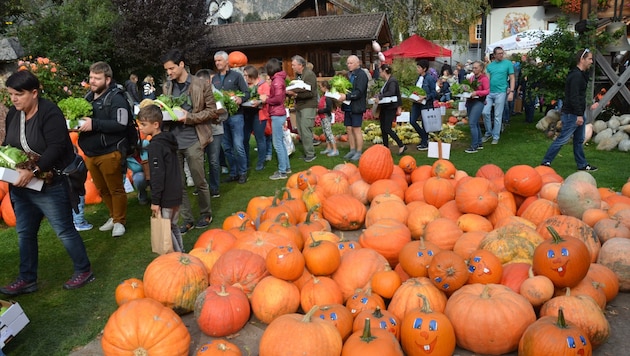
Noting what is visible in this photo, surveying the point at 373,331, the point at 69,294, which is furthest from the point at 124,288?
the point at 373,331

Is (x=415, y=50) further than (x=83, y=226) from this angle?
Yes

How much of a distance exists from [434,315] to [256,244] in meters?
1.71

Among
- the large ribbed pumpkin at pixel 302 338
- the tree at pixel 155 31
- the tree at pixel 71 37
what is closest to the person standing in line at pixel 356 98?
the large ribbed pumpkin at pixel 302 338

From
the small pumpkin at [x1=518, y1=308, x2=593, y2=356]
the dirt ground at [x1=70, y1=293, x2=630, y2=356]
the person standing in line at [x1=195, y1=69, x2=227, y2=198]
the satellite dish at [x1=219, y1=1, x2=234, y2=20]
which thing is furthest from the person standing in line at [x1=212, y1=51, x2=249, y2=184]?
the satellite dish at [x1=219, y1=1, x2=234, y2=20]

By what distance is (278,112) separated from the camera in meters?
8.49

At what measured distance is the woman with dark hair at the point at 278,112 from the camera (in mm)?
8414

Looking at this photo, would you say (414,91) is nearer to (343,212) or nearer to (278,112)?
(278,112)

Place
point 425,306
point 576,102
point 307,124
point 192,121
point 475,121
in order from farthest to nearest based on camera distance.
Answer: point 475,121 → point 307,124 → point 576,102 → point 192,121 → point 425,306

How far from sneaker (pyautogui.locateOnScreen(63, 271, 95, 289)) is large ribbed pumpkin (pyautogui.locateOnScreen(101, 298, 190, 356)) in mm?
1757

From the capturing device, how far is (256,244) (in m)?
4.13

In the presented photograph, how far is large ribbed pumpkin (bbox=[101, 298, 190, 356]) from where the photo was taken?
2988 millimetres

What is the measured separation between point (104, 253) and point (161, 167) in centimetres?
170

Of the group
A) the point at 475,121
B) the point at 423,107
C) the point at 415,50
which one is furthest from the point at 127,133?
the point at 415,50

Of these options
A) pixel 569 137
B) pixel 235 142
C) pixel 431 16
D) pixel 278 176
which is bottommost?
pixel 278 176
